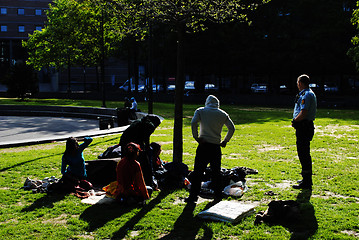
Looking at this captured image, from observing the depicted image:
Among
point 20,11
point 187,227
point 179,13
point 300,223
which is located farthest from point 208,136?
point 20,11

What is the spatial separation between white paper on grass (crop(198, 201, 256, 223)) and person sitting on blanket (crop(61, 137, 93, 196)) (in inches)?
104

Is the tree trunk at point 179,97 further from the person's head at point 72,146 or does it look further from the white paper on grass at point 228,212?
the white paper on grass at point 228,212

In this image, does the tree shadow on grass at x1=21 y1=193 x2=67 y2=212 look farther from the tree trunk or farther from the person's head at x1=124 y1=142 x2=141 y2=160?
the tree trunk

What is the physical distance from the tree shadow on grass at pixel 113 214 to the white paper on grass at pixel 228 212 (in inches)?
38.3

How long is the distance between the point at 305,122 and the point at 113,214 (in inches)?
151

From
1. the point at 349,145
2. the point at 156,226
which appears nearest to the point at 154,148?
the point at 156,226

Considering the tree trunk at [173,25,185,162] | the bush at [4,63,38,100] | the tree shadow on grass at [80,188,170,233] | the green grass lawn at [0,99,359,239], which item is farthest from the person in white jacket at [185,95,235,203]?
the bush at [4,63,38,100]

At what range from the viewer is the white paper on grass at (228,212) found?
19.1ft

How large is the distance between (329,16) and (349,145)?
30.2m

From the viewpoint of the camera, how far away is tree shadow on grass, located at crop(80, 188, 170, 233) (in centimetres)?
563

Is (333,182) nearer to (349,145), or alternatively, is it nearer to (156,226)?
(156,226)

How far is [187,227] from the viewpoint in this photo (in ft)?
18.6

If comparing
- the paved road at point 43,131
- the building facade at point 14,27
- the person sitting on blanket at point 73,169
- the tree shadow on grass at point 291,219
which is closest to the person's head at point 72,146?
the person sitting on blanket at point 73,169

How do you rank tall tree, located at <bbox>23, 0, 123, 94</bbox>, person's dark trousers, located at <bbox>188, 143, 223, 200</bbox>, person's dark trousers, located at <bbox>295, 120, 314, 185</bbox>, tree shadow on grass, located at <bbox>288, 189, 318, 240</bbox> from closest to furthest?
tree shadow on grass, located at <bbox>288, 189, 318, 240</bbox> → person's dark trousers, located at <bbox>188, 143, 223, 200</bbox> → person's dark trousers, located at <bbox>295, 120, 314, 185</bbox> → tall tree, located at <bbox>23, 0, 123, 94</bbox>
